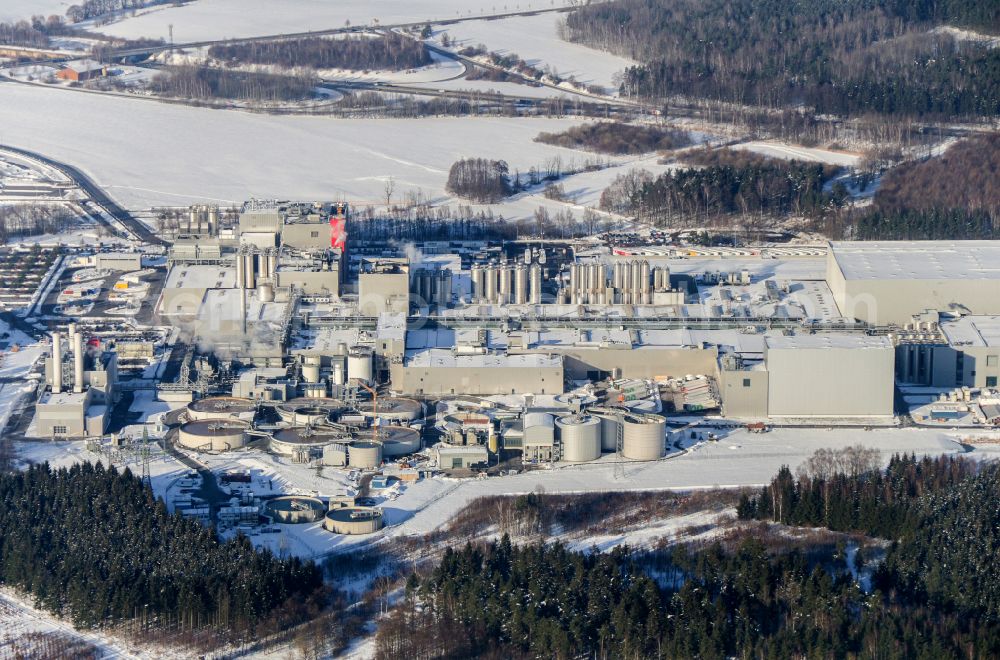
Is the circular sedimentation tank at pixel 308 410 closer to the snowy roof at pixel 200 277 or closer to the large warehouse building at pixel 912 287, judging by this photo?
the snowy roof at pixel 200 277

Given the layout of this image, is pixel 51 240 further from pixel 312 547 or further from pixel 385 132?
pixel 312 547

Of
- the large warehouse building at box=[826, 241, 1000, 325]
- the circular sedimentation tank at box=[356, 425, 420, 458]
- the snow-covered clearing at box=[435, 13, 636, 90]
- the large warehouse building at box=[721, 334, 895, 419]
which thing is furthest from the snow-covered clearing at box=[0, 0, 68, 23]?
the large warehouse building at box=[721, 334, 895, 419]

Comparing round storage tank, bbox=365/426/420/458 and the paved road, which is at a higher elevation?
the paved road

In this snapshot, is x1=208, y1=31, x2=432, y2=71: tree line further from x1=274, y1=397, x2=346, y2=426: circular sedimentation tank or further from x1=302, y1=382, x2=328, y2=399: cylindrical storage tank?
x1=274, y1=397, x2=346, y2=426: circular sedimentation tank

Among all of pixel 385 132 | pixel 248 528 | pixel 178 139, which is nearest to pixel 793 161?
pixel 385 132

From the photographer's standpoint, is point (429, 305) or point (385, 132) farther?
point (385, 132)

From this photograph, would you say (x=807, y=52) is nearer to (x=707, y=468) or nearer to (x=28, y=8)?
(x=28, y=8)

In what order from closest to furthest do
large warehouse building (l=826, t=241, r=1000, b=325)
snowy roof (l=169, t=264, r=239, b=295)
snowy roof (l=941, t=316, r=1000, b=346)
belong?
snowy roof (l=941, t=316, r=1000, b=346), large warehouse building (l=826, t=241, r=1000, b=325), snowy roof (l=169, t=264, r=239, b=295)
